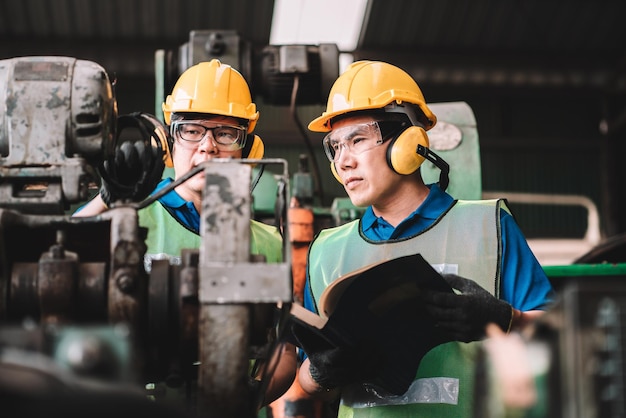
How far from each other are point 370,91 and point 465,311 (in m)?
0.83

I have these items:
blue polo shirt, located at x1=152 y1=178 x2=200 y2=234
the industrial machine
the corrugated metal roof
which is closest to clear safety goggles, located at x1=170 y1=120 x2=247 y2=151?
blue polo shirt, located at x1=152 y1=178 x2=200 y2=234

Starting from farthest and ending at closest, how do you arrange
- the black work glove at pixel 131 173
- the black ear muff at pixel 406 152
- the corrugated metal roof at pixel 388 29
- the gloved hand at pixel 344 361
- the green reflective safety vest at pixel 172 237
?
the corrugated metal roof at pixel 388 29
the green reflective safety vest at pixel 172 237
the black ear muff at pixel 406 152
the gloved hand at pixel 344 361
the black work glove at pixel 131 173

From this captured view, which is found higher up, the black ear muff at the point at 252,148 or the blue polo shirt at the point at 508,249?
the black ear muff at the point at 252,148

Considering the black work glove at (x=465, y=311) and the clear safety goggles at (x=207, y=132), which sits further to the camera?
the clear safety goggles at (x=207, y=132)

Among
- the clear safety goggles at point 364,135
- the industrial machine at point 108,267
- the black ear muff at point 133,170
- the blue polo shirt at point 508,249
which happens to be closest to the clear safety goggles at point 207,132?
the clear safety goggles at point 364,135

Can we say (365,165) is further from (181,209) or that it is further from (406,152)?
(181,209)

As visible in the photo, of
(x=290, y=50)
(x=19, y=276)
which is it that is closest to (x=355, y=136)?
(x=290, y=50)

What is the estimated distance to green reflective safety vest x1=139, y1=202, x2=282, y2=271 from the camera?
2.72 meters

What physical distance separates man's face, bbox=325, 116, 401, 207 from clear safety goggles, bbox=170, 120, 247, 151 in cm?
38

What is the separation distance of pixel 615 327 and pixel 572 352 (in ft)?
0.19

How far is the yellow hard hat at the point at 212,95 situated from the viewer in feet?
9.38

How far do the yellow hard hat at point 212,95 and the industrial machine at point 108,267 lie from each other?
39.8 inches

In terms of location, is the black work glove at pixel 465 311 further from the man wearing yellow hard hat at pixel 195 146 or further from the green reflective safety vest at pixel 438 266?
the man wearing yellow hard hat at pixel 195 146

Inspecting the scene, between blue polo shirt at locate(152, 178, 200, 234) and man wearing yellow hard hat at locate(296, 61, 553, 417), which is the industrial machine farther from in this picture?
blue polo shirt at locate(152, 178, 200, 234)
